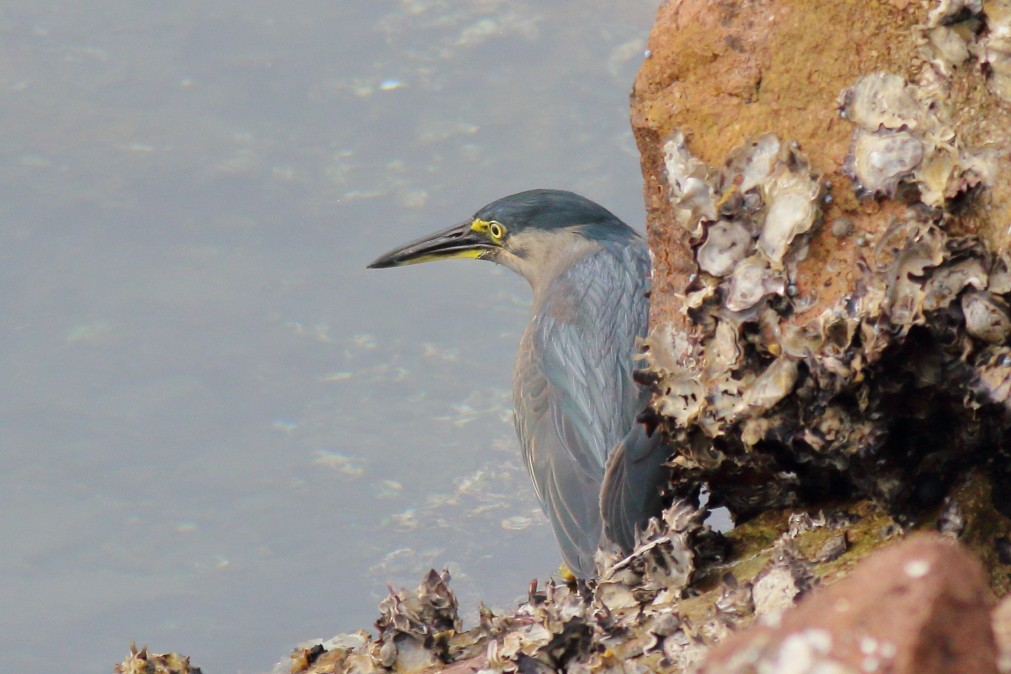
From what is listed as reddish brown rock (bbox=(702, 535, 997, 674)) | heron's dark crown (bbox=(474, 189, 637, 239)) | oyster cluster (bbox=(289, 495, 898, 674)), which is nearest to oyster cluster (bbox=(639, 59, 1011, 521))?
oyster cluster (bbox=(289, 495, 898, 674))

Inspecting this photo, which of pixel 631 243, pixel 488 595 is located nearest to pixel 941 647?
pixel 631 243

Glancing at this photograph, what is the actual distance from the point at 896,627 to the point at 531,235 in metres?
3.65

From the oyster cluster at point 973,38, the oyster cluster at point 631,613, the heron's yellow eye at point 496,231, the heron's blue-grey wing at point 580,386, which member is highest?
the heron's yellow eye at point 496,231

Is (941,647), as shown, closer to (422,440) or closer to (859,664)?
(859,664)

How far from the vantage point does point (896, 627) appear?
2.35 ft

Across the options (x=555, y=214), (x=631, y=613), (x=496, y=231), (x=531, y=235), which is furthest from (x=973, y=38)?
(x=496, y=231)

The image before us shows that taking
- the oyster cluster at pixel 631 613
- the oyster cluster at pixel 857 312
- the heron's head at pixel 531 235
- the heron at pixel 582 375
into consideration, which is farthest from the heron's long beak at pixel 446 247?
the oyster cluster at pixel 857 312

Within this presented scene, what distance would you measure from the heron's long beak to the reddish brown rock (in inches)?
147

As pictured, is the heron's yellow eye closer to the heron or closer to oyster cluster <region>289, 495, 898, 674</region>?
the heron

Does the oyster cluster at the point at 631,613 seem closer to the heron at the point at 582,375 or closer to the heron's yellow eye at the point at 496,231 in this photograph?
the heron at the point at 582,375

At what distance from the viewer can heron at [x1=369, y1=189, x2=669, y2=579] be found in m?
2.44

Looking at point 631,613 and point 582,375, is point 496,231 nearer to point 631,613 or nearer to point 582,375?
point 582,375

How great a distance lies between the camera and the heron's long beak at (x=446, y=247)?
4422mm

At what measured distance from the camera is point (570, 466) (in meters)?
3.17
